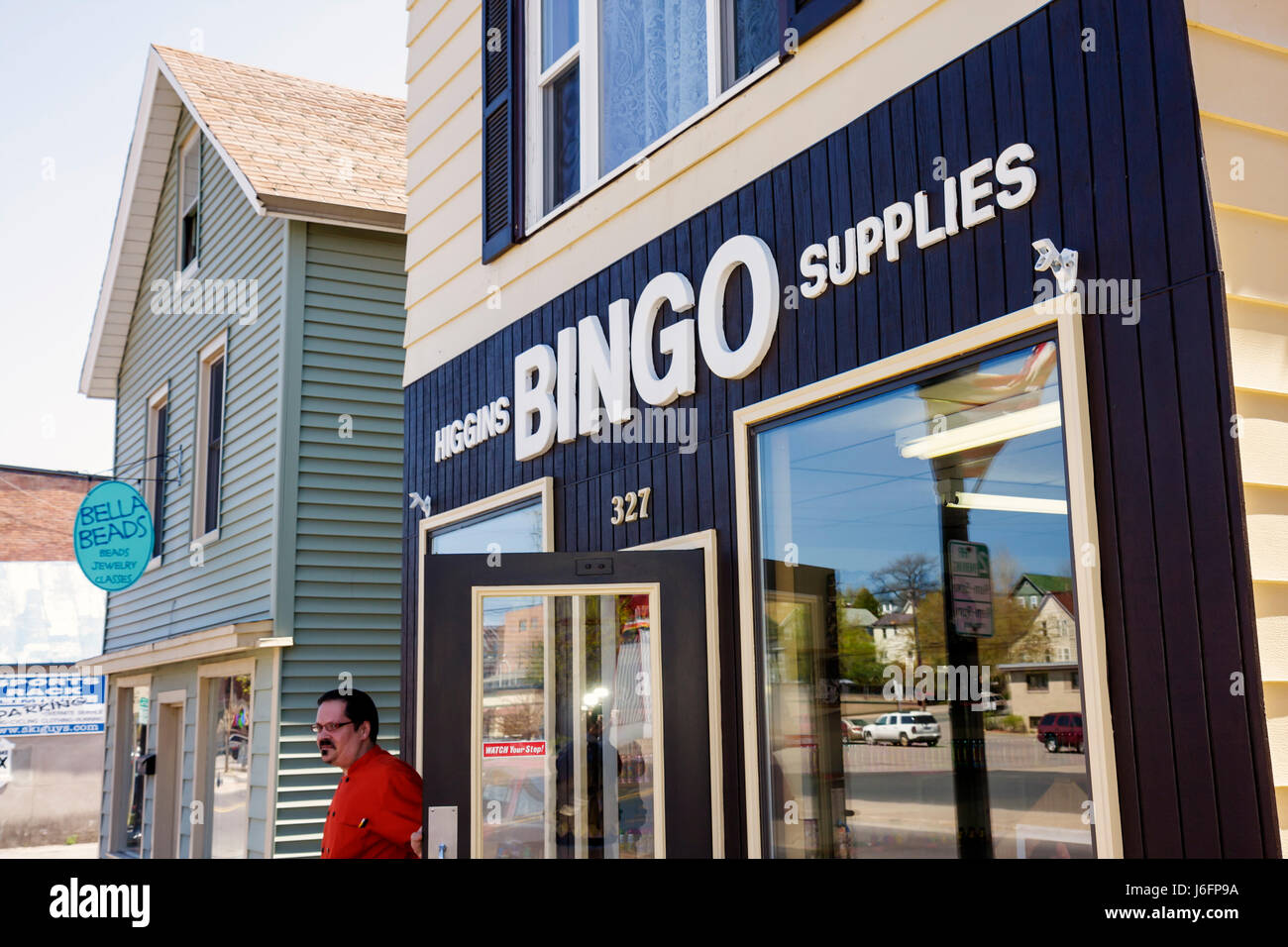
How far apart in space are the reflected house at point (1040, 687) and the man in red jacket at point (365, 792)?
2.39 meters

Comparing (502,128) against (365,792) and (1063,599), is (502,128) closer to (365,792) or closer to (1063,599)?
(365,792)

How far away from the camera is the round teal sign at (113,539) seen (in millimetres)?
11055

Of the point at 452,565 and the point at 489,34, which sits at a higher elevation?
the point at 489,34

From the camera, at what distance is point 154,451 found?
13.2 meters

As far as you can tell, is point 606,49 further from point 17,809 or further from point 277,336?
point 17,809

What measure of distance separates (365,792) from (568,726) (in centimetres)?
85

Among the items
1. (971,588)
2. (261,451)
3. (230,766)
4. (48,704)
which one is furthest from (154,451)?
(971,588)

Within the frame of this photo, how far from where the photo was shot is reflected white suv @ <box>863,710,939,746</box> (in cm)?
362

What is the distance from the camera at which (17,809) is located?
20422 mm

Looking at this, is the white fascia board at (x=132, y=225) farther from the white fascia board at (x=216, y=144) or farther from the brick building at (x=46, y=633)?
the brick building at (x=46, y=633)

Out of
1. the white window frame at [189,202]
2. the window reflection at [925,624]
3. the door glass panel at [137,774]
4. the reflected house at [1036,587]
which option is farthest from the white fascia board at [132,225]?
the reflected house at [1036,587]

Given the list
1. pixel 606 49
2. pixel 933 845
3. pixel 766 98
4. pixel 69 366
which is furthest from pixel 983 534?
pixel 69 366

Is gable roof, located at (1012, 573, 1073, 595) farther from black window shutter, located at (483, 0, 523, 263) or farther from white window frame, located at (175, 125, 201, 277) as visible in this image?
white window frame, located at (175, 125, 201, 277)
